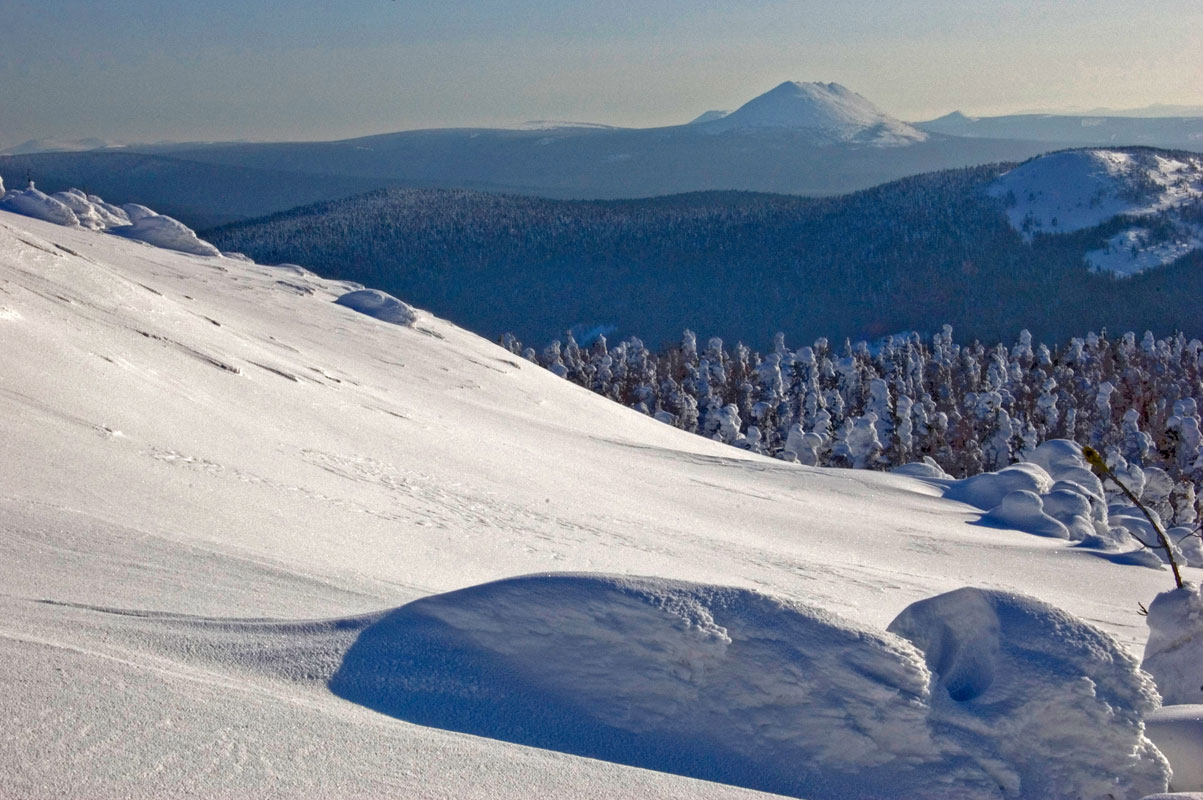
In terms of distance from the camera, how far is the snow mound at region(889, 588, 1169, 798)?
13.1 ft

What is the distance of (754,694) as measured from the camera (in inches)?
156

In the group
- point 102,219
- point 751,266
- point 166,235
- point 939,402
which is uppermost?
point 102,219

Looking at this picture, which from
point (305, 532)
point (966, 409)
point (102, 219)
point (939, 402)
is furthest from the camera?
point (939, 402)

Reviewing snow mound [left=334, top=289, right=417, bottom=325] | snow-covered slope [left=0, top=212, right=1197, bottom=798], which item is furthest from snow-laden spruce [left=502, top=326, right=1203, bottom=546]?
snow mound [left=334, top=289, right=417, bottom=325]

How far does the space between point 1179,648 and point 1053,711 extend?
2.37 meters

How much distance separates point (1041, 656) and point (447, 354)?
15.4 meters

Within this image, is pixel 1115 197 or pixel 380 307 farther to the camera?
pixel 1115 197

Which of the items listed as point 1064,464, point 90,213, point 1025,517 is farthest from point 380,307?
point 1064,464

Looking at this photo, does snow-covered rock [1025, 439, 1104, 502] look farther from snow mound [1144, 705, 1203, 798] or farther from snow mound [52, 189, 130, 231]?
snow mound [52, 189, 130, 231]

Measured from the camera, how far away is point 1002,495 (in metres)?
16.1

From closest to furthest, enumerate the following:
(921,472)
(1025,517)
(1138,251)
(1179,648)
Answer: (1179,648) < (1025,517) < (921,472) < (1138,251)

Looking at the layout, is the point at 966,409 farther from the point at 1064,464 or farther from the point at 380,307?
the point at 380,307

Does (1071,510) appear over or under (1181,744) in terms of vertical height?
under

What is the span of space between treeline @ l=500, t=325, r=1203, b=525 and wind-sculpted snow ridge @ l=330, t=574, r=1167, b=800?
83.5 ft
